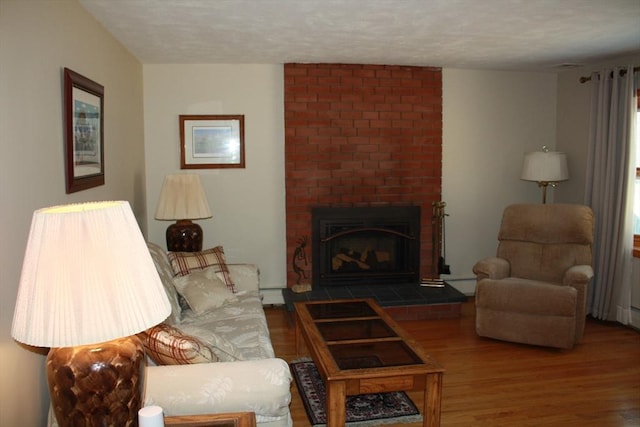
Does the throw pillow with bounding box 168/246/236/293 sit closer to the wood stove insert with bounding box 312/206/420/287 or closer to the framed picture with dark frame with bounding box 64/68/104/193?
the framed picture with dark frame with bounding box 64/68/104/193

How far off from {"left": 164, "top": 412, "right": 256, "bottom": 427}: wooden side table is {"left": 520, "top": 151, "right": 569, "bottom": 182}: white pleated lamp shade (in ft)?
12.6

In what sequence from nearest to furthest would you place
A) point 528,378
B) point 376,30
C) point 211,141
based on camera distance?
1. point 528,378
2. point 376,30
3. point 211,141

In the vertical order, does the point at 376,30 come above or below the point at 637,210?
above

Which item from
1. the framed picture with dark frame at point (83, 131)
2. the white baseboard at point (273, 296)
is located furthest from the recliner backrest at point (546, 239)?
the framed picture with dark frame at point (83, 131)

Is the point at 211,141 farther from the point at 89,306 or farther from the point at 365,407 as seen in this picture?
the point at 89,306

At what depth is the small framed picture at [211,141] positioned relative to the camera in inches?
200

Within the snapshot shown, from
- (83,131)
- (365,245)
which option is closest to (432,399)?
(83,131)

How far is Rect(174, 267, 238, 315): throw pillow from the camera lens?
3627 mm

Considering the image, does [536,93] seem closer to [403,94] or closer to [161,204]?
[403,94]

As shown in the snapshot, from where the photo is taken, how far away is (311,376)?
11.9 ft

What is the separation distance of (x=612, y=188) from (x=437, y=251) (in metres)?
1.66

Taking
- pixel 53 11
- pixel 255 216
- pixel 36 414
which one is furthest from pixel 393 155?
pixel 36 414

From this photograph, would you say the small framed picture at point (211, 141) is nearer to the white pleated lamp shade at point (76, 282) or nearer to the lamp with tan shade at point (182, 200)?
the lamp with tan shade at point (182, 200)

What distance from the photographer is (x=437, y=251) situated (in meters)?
5.43
